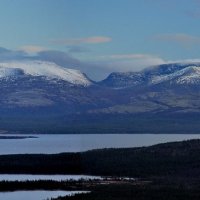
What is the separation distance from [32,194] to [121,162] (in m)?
38.3

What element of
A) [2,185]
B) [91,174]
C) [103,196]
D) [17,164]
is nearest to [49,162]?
[17,164]

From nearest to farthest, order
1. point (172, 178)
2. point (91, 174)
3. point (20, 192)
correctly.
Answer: point (20, 192), point (172, 178), point (91, 174)

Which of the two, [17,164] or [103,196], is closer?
[103,196]

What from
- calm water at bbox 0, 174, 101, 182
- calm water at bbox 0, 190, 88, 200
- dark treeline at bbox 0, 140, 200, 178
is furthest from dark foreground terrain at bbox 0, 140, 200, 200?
calm water at bbox 0, 174, 101, 182

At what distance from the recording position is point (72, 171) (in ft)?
391

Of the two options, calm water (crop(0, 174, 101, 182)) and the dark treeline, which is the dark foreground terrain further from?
calm water (crop(0, 174, 101, 182))

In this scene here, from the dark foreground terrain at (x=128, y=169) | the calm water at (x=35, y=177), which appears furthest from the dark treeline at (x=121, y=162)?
the calm water at (x=35, y=177)

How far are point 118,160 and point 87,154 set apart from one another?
12.0 meters

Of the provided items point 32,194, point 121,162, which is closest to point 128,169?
point 121,162

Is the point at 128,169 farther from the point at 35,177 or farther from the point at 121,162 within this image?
the point at 35,177

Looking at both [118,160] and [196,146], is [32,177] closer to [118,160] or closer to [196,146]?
[118,160]

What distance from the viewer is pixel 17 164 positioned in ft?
410

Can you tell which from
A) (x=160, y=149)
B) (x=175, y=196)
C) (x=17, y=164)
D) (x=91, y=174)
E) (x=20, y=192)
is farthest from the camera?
(x=160, y=149)

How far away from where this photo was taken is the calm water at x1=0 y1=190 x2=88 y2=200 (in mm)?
82125
